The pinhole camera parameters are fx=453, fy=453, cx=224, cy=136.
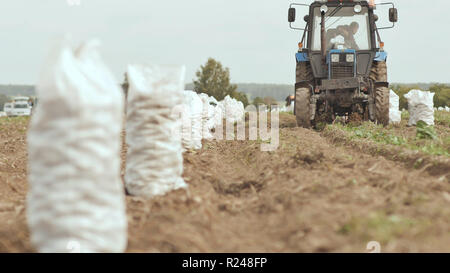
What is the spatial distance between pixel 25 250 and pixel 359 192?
2.41 meters

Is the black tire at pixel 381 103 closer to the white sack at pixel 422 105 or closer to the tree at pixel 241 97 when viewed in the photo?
the white sack at pixel 422 105

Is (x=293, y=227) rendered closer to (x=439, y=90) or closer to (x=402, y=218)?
(x=402, y=218)

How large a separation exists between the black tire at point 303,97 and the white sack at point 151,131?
701cm

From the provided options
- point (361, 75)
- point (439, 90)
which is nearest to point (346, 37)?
point (361, 75)

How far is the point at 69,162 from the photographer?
218 centimetres

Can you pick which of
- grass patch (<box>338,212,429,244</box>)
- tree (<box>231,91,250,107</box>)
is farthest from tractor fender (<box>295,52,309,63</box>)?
tree (<box>231,91,250,107</box>)

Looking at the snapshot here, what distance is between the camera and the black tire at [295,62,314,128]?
10.4 metres

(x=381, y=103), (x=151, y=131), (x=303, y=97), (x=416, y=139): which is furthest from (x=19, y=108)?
(x=151, y=131)

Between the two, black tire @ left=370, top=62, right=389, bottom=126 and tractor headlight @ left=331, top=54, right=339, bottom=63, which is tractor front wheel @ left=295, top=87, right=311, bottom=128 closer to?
tractor headlight @ left=331, top=54, right=339, bottom=63

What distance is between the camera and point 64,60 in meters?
2.20

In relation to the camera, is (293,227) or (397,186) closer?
(293,227)

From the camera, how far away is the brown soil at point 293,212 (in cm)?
261

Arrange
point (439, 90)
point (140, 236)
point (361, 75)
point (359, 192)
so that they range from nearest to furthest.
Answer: point (140, 236) → point (359, 192) → point (361, 75) → point (439, 90)

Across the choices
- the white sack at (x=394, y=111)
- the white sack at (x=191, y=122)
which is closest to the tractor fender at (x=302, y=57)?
the white sack at (x=394, y=111)
